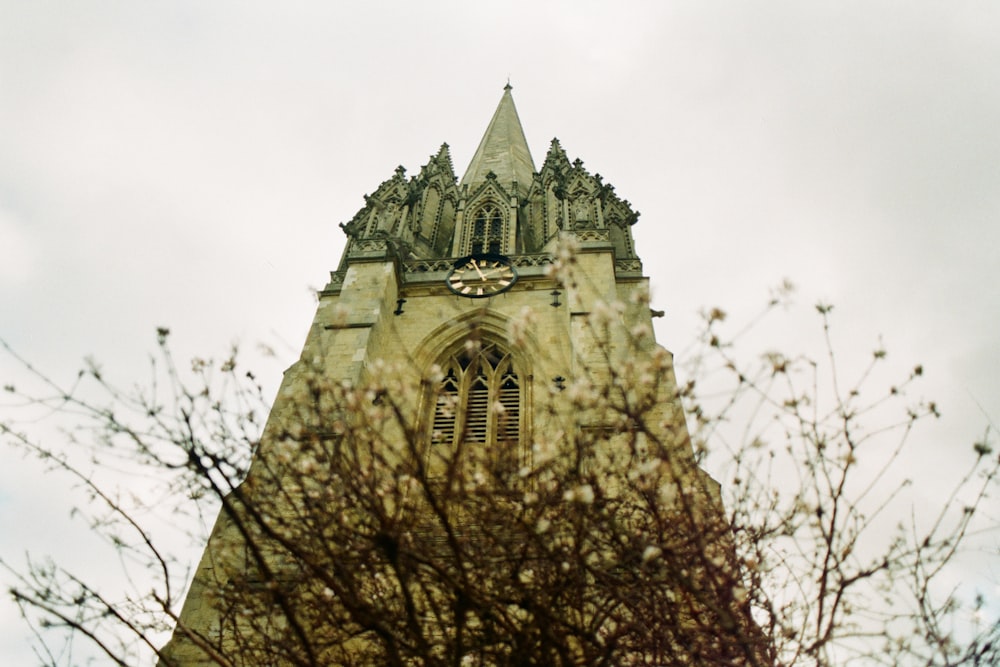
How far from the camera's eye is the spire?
27.1 meters

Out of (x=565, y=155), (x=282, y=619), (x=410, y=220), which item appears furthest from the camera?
(x=565, y=155)

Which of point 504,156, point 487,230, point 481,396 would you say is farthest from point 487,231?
point 504,156

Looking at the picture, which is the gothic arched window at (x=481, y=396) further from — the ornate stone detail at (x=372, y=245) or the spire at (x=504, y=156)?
the spire at (x=504, y=156)

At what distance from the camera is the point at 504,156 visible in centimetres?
2919

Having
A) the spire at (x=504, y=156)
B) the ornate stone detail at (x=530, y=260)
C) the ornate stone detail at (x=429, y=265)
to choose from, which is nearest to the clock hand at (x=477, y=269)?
the ornate stone detail at (x=429, y=265)

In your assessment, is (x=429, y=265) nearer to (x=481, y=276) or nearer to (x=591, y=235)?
(x=481, y=276)

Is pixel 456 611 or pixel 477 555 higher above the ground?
pixel 477 555

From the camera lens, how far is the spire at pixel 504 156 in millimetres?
27072

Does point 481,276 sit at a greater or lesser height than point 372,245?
lesser

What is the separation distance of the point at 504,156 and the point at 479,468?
24.7m

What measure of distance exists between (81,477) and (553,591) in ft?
10.1

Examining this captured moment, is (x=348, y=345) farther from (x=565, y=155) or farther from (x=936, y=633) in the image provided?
(x=565, y=155)

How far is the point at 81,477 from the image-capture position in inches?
169

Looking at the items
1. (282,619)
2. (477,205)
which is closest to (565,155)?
(477,205)
